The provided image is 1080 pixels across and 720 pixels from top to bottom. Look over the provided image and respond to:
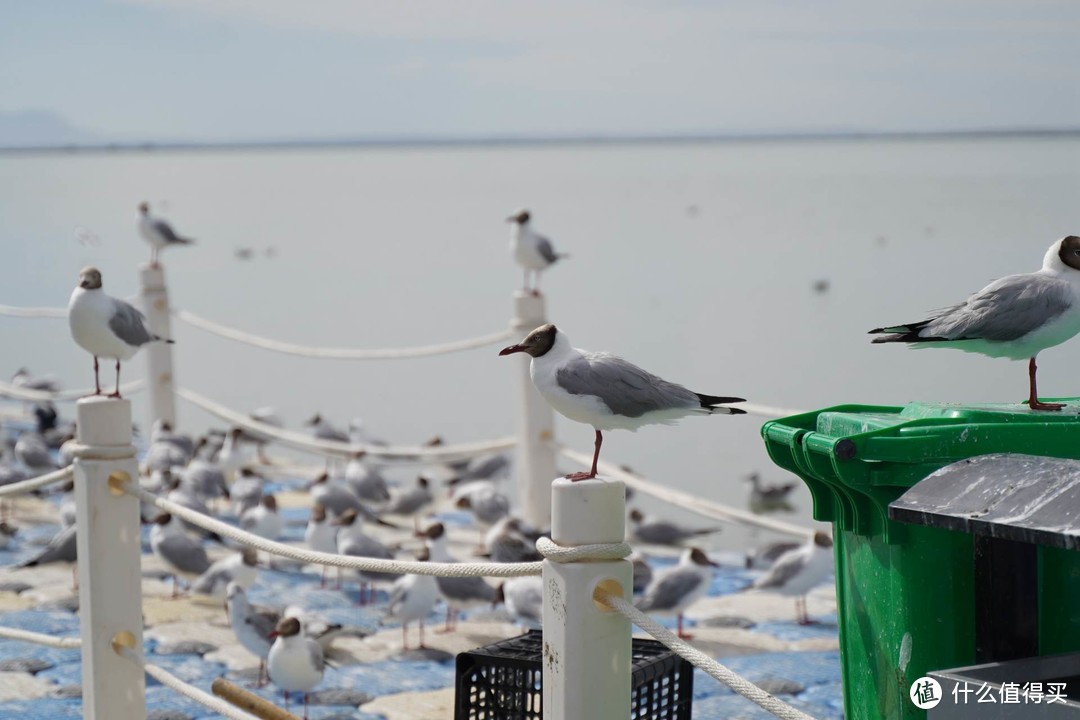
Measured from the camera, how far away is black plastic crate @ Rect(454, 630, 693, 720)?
3318 mm

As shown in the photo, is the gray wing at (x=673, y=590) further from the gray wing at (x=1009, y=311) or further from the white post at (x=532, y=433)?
the gray wing at (x=1009, y=311)

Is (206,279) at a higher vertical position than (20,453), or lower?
higher

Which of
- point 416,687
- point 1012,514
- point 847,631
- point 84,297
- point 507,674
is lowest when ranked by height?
point 416,687

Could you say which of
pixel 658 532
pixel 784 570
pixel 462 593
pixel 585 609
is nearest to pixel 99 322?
pixel 462 593

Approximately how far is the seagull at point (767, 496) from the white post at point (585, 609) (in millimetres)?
6493

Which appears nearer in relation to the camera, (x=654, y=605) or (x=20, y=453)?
(x=654, y=605)

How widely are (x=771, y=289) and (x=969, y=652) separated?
58.2 feet

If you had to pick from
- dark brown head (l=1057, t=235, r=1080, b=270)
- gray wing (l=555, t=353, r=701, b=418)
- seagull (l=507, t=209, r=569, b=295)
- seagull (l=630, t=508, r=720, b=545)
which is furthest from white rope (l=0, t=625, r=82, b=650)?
seagull (l=507, t=209, r=569, b=295)

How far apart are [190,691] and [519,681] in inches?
34.5

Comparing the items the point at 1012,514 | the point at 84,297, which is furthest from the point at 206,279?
the point at 1012,514

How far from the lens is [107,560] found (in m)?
3.79

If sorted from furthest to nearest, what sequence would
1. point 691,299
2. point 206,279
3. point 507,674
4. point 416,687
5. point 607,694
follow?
point 206,279
point 691,299
point 416,687
point 507,674
point 607,694

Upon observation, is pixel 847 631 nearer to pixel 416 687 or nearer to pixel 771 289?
pixel 416 687

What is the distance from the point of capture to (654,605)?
223 inches
